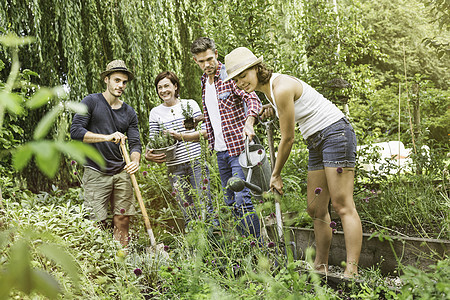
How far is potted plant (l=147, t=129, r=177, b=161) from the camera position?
3.38 meters

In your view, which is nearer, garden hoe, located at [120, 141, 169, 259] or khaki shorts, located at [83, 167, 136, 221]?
garden hoe, located at [120, 141, 169, 259]

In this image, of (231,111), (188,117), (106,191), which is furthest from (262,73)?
(106,191)

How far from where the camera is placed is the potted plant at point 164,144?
3.38m

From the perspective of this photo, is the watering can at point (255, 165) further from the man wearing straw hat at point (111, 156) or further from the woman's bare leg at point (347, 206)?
the man wearing straw hat at point (111, 156)

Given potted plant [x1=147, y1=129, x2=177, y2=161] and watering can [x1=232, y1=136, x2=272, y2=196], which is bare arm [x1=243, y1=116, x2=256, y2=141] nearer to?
watering can [x1=232, y1=136, x2=272, y2=196]

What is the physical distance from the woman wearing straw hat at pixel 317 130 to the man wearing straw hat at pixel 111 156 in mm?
1309

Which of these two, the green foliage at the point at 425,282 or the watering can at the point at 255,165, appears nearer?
the green foliage at the point at 425,282

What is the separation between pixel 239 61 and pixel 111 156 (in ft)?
4.96

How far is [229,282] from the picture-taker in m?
1.77

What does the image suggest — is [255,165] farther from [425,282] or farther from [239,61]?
[425,282]

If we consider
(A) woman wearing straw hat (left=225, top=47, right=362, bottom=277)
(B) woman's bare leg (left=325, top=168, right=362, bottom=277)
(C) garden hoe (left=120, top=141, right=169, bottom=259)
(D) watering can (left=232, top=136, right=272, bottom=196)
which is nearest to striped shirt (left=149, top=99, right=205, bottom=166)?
(C) garden hoe (left=120, top=141, right=169, bottom=259)

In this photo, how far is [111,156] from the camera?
11.2 feet

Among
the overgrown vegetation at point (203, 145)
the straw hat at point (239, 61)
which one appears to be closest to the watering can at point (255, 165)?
the overgrown vegetation at point (203, 145)

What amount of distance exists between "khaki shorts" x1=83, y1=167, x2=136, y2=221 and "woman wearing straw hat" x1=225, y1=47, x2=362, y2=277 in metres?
1.52
